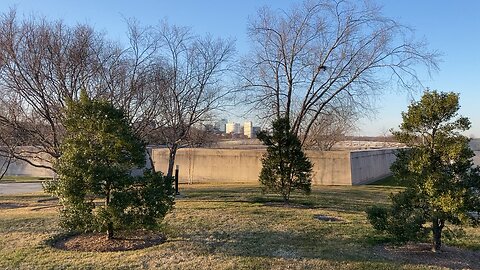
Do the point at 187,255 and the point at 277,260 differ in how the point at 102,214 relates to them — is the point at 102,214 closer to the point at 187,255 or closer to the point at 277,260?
the point at 187,255

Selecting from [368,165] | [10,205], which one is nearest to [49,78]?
[10,205]

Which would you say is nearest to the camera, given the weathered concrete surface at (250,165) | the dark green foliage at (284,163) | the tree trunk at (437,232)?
the tree trunk at (437,232)

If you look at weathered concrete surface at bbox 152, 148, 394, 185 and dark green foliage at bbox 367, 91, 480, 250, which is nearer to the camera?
dark green foliage at bbox 367, 91, 480, 250

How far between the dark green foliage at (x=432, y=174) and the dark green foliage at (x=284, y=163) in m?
4.87

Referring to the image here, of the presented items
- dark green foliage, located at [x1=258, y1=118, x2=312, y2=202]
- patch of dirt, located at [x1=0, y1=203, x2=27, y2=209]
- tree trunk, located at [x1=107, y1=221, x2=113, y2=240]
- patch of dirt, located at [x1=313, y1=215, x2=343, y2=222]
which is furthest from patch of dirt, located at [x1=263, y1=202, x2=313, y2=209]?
patch of dirt, located at [x1=0, y1=203, x2=27, y2=209]

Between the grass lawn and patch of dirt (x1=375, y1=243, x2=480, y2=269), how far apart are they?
120mm

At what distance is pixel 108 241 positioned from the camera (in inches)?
261

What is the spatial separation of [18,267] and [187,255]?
2187 mm

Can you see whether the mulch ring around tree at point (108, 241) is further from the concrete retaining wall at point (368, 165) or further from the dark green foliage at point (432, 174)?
the concrete retaining wall at point (368, 165)

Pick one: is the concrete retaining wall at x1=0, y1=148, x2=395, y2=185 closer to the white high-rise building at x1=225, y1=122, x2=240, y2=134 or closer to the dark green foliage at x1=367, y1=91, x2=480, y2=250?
the white high-rise building at x1=225, y1=122, x2=240, y2=134

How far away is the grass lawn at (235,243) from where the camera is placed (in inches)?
209

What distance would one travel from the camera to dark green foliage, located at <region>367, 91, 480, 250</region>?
5.52 m

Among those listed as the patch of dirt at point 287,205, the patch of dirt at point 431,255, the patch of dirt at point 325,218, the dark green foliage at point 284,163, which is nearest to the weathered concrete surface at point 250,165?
the dark green foliage at point 284,163

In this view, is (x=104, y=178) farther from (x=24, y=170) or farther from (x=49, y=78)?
(x=24, y=170)
